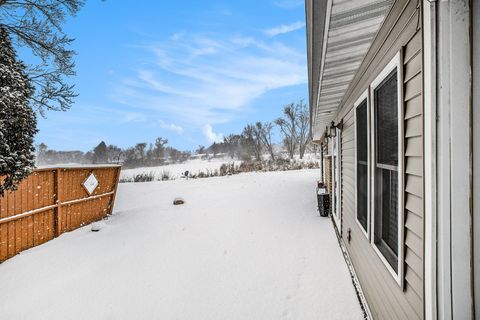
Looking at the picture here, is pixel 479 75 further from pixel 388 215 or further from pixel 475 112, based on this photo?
pixel 388 215

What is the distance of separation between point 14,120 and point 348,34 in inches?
182

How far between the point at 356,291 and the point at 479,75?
3264 millimetres

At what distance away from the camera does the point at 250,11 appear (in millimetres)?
15227

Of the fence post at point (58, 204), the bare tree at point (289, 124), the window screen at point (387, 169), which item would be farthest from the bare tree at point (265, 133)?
the window screen at point (387, 169)

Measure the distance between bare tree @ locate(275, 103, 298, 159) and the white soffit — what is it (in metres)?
38.7

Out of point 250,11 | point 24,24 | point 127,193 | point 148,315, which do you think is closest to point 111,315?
point 148,315

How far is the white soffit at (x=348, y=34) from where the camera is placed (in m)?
1.91

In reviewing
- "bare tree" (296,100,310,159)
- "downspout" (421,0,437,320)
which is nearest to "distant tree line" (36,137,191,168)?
"bare tree" (296,100,310,159)

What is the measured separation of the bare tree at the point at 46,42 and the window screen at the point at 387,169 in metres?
6.86

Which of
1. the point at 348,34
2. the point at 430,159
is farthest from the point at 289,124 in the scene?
the point at 430,159

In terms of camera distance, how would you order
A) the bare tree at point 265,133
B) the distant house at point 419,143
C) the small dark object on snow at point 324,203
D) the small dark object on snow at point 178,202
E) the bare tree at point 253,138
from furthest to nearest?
the bare tree at point 265,133 < the bare tree at point 253,138 < the small dark object on snow at point 178,202 < the small dark object on snow at point 324,203 < the distant house at point 419,143

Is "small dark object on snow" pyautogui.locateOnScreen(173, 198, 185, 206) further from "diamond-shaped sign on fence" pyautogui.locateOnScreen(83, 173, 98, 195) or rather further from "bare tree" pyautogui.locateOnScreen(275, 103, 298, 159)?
"bare tree" pyautogui.locateOnScreen(275, 103, 298, 159)

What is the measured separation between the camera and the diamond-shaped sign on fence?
7.75 metres

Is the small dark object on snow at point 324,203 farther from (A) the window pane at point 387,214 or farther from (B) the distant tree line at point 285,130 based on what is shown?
(B) the distant tree line at point 285,130
